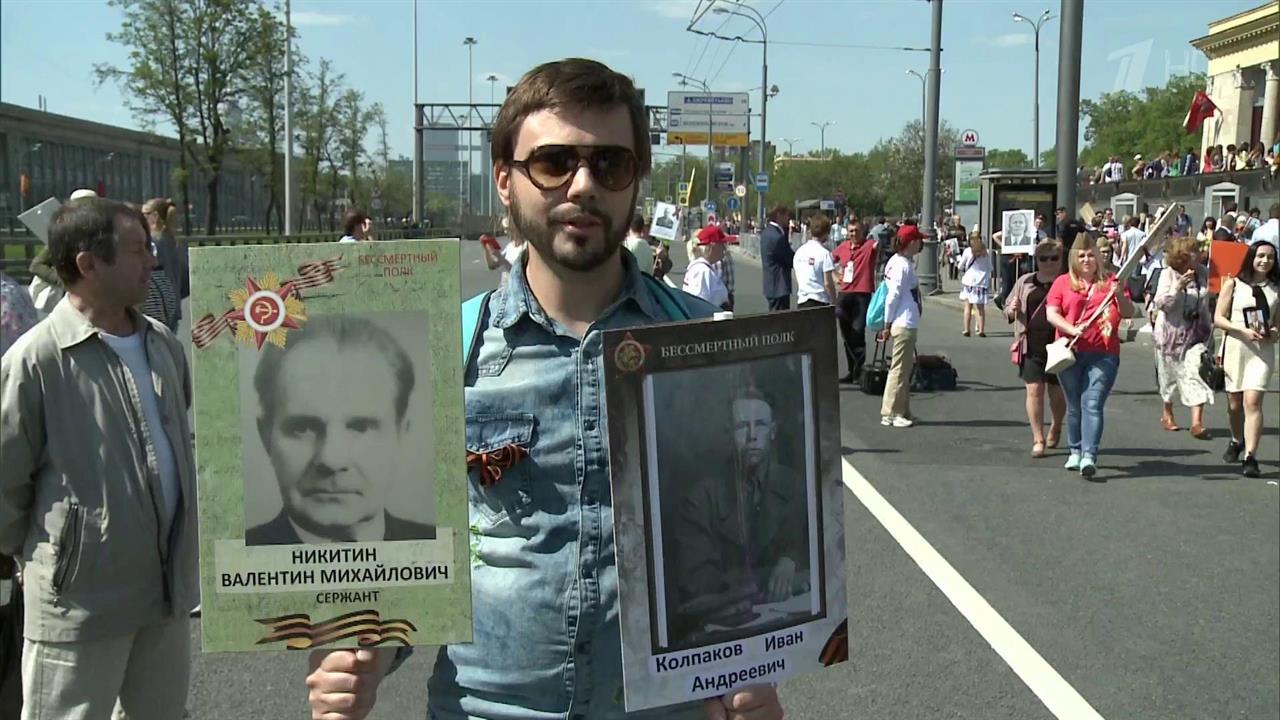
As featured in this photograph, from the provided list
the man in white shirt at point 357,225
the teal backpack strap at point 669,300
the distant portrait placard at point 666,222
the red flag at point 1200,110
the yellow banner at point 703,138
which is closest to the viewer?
the teal backpack strap at point 669,300

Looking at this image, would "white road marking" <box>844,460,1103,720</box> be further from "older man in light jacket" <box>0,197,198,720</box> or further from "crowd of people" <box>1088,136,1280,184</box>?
"crowd of people" <box>1088,136,1280,184</box>

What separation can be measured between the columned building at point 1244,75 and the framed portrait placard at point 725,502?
467 inches

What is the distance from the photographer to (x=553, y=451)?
2.15 meters

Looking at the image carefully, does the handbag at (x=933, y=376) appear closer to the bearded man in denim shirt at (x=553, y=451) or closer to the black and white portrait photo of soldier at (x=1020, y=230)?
the black and white portrait photo of soldier at (x=1020, y=230)

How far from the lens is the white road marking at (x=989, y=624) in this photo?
16.1ft

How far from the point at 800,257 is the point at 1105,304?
169 inches

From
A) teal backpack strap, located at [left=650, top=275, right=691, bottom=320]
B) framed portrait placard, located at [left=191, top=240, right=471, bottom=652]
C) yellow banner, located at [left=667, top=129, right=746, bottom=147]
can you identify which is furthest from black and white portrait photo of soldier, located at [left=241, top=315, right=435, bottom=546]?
yellow banner, located at [left=667, top=129, right=746, bottom=147]

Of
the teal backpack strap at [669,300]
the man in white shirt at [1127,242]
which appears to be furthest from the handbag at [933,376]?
the teal backpack strap at [669,300]

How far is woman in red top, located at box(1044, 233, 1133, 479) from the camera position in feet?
30.8

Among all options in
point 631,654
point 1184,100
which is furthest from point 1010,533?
point 1184,100

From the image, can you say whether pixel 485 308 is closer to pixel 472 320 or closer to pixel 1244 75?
pixel 472 320

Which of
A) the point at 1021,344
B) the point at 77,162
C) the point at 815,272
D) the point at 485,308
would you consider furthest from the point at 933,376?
the point at 77,162

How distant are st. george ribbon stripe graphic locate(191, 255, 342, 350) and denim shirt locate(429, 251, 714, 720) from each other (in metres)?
0.37

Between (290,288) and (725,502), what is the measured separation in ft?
2.48
